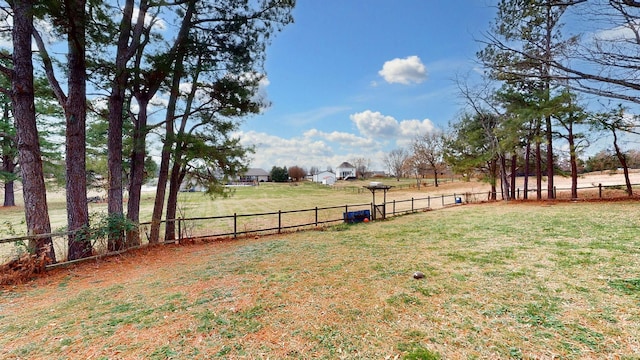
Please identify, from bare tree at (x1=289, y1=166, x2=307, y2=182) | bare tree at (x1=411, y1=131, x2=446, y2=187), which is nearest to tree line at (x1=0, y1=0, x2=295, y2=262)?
bare tree at (x1=411, y1=131, x2=446, y2=187)

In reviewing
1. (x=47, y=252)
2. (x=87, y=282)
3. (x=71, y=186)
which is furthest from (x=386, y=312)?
(x=71, y=186)

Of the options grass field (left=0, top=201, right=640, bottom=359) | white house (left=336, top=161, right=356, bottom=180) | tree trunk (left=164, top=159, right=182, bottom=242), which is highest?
white house (left=336, top=161, right=356, bottom=180)

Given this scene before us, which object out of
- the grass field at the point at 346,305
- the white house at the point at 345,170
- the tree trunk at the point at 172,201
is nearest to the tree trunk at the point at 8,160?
the tree trunk at the point at 172,201

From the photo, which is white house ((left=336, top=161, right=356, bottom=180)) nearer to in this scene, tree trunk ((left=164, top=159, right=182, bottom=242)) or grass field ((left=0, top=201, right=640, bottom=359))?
tree trunk ((left=164, top=159, right=182, bottom=242))

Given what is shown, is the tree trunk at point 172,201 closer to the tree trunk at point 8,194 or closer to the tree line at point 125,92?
the tree line at point 125,92

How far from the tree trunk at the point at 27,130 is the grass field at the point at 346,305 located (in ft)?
3.39

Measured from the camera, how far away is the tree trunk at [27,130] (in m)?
5.16

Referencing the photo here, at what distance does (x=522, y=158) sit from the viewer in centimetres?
1800

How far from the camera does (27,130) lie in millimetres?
5203

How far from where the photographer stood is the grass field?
2.58 metres

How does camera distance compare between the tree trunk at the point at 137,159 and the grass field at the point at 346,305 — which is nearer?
the grass field at the point at 346,305

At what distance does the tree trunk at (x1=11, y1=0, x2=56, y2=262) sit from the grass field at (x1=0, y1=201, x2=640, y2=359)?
1032mm

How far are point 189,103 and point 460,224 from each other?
10858mm

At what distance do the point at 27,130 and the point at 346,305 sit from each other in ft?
23.8
